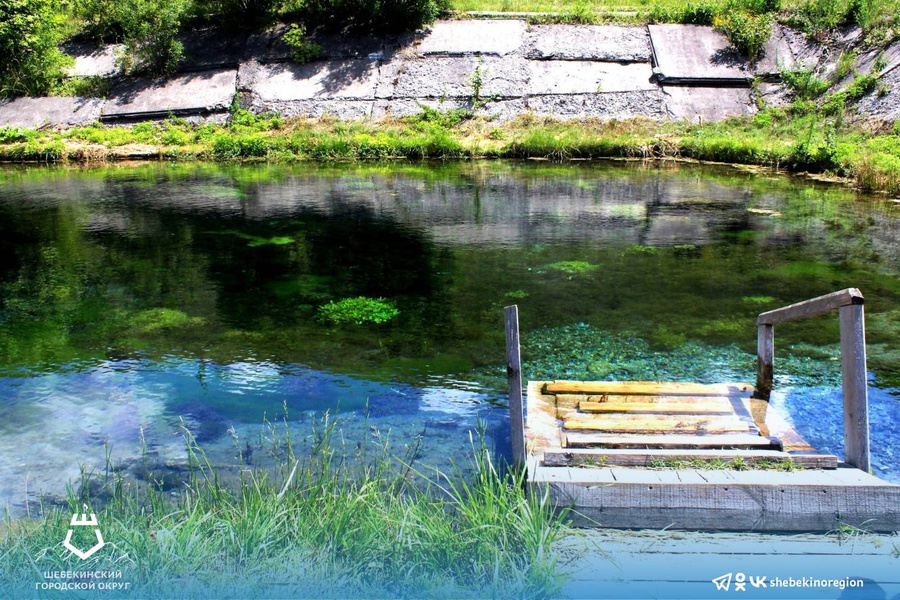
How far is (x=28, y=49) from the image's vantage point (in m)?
22.8

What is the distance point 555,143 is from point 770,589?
1657 centimetres

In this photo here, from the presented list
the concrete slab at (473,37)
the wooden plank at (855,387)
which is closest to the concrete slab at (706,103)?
the concrete slab at (473,37)

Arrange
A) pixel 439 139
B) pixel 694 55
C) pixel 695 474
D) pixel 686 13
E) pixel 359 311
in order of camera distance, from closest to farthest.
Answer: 1. pixel 695 474
2. pixel 359 311
3. pixel 439 139
4. pixel 694 55
5. pixel 686 13

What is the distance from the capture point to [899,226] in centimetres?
1168

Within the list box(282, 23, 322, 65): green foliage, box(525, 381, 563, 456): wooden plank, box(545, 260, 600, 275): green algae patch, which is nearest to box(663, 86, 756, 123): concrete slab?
box(282, 23, 322, 65): green foliage

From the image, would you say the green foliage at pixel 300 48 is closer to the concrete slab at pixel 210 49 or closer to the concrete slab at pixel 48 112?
the concrete slab at pixel 210 49

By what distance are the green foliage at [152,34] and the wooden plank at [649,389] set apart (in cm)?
2121

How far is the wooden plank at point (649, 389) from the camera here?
5.47 m

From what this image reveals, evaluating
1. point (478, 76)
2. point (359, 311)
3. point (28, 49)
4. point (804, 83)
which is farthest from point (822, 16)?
point (28, 49)

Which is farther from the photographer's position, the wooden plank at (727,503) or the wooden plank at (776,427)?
the wooden plank at (776,427)

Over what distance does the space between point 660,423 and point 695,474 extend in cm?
77

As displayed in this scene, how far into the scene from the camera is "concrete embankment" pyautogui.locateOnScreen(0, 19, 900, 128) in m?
20.9

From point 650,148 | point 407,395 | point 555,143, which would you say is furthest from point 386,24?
point 407,395

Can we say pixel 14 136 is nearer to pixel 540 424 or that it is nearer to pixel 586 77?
pixel 586 77
